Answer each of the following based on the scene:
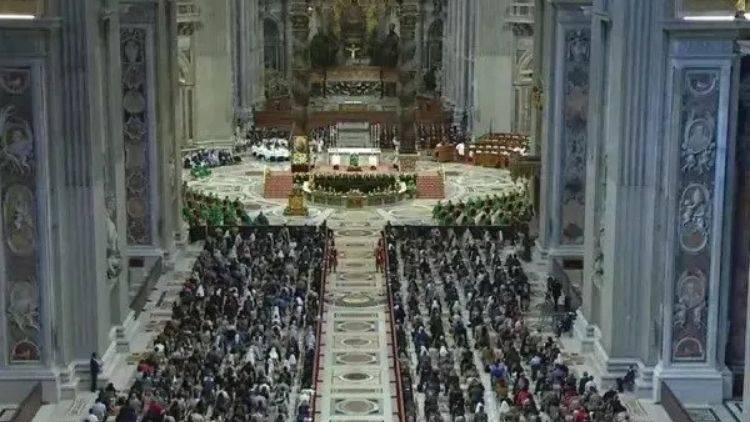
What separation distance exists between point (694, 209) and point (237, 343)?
10.4m

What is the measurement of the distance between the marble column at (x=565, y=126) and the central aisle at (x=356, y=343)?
211 inches

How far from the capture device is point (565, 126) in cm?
3572

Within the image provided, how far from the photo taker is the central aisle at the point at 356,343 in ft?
87.1

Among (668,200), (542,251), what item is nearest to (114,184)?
(668,200)

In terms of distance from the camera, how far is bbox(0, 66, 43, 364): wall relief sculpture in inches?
998

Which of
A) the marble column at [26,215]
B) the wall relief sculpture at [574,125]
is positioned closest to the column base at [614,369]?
the wall relief sculpture at [574,125]

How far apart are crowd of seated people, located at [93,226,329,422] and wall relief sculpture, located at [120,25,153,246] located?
2.14 meters

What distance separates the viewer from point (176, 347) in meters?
28.6

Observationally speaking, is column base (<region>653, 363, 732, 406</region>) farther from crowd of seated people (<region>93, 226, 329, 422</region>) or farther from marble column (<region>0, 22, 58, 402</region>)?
marble column (<region>0, 22, 58, 402</region>)

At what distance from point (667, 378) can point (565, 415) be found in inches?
115

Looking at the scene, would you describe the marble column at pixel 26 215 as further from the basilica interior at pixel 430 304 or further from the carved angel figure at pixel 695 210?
the carved angel figure at pixel 695 210

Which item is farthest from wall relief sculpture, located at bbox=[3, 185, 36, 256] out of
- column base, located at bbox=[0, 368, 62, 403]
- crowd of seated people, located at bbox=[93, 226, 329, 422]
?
crowd of seated people, located at bbox=[93, 226, 329, 422]

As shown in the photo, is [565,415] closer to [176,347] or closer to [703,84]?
[703,84]

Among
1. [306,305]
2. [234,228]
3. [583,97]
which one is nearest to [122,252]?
[306,305]
